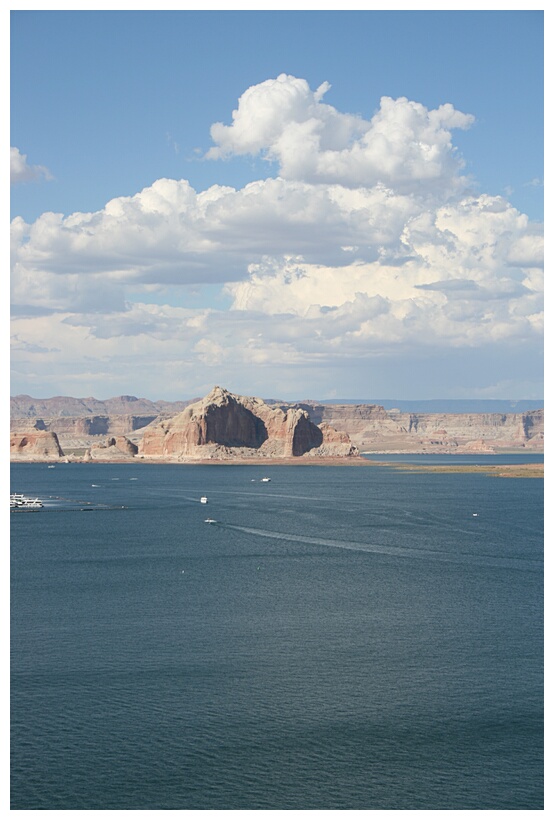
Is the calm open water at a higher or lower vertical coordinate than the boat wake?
lower

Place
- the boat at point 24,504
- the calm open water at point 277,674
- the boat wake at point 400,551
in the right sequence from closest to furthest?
the calm open water at point 277,674
the boat wake at point 400,551
the boat at point 24,504

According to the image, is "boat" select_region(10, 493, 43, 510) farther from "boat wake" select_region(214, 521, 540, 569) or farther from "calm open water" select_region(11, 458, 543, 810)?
"boat wake" select_region(214, 521, 540, 569)

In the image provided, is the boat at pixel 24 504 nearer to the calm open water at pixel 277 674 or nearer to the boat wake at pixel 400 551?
the calm open water at pixel 277 674

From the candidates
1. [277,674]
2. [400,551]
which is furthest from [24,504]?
[277,674]

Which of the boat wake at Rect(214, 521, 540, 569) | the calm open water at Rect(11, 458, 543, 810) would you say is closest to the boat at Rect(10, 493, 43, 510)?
the calm open water at Rect(11, 458, 543, 810)

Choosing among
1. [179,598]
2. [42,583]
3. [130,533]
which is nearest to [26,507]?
[130,533]

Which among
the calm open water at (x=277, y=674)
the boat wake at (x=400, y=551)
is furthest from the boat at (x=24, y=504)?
the boat wake at (x=400, y=551)

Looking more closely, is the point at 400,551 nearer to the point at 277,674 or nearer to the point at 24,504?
the point at 277,674
